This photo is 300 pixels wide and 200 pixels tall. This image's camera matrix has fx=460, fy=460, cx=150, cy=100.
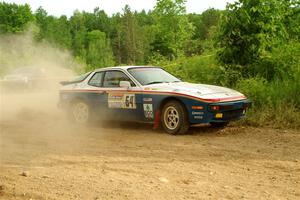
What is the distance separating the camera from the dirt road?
5.43 m

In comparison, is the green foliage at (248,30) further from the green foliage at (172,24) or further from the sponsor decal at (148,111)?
the green foliage at (172,24)

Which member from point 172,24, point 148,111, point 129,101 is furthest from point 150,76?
point 172,24

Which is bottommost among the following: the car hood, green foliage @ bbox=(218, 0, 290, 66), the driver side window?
the car hood

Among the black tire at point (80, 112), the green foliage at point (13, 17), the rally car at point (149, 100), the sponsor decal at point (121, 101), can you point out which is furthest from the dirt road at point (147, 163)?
the green foliage at point (13, 17)

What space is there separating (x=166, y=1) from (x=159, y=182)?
43419mm

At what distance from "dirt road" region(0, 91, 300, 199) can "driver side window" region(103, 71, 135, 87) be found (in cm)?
104

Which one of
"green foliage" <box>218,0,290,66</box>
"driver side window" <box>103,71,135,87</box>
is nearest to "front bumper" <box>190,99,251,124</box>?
"driver side window" <box>103,71,135,87</box>

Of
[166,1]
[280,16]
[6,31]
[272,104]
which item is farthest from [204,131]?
[6,31]

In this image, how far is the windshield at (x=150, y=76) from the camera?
34.2ft

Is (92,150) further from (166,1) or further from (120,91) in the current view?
(166,1)

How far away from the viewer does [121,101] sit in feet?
34.4

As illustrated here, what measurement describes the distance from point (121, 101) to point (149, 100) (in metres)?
0.83

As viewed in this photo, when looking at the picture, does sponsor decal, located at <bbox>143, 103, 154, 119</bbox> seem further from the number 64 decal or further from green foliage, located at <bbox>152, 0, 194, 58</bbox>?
green foliage, located at <bbox>152, 0, 194, 58</bbox>

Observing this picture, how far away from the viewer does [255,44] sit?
1298 centimetres
